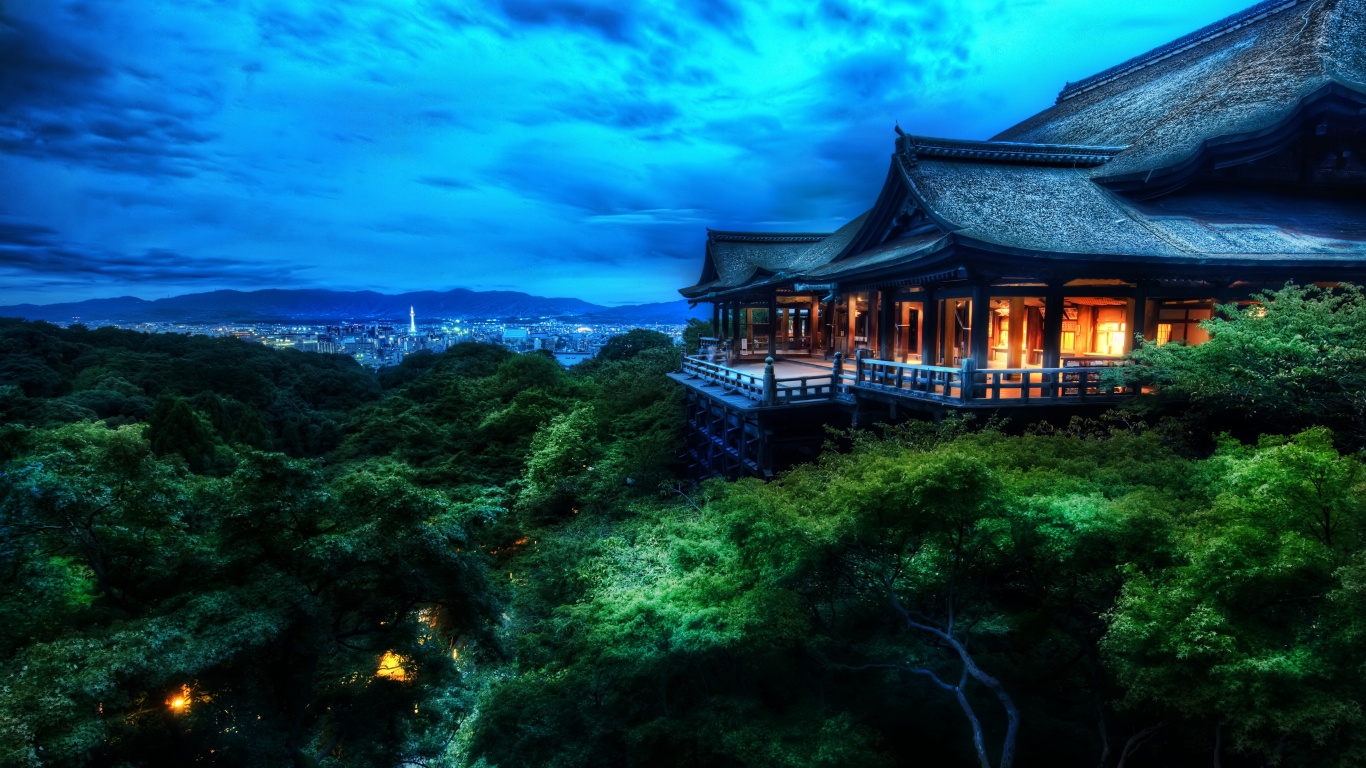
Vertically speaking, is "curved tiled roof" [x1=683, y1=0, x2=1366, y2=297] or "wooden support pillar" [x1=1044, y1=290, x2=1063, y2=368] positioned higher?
Result: "curved tiled roof" [x1=683, y1=0, x2=1366, y2=297]

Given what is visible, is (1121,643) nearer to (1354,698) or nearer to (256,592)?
(1354,698)

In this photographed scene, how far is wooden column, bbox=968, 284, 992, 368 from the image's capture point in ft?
44.5

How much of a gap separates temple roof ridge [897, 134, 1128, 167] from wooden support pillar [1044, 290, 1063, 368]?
559 cm

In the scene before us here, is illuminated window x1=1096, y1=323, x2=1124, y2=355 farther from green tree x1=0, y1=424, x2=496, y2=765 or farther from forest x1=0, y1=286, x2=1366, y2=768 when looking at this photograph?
green tree x1=0, y1=424, x2=496, y2=765

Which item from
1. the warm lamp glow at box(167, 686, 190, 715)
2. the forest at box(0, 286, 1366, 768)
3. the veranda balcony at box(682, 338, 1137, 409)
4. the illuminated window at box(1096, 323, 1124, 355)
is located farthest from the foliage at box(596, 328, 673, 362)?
the warm lamp glow at box(167, 686, 190, 715)

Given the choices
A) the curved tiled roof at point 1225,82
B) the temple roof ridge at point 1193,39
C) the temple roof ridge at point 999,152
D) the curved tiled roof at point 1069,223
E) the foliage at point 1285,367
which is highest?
the temple roof ridge at point 1193,39

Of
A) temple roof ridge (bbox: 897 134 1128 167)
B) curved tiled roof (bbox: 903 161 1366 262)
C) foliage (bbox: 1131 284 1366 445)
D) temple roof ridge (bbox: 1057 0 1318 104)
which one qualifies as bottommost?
foliage (bbox: 1131 284 1366 445)

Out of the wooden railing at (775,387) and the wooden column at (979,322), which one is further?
the wooden railing at (775,387)

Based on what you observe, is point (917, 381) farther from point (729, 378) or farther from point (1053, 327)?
point (729, 378)

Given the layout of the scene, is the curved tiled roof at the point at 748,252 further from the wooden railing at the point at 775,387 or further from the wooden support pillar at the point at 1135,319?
the wooden support pillar at the point at 1135,319

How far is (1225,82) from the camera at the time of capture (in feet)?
59.2

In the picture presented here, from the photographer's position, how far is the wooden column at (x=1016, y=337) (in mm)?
16484

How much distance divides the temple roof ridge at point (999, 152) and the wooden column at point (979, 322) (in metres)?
5.50

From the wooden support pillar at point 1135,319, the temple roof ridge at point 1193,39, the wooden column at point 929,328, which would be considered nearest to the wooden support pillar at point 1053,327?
the wooden support pillar at point 1135,319
